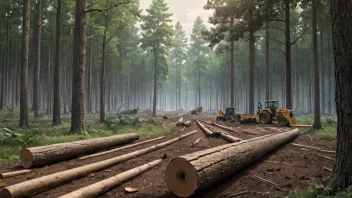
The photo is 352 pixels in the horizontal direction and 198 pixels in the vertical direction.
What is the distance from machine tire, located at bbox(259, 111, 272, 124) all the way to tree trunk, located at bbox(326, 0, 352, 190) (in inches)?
582

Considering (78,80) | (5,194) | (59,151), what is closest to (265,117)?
(78,80)

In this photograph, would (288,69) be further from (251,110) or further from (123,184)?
(123,184)

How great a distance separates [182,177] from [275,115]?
15.8 meters

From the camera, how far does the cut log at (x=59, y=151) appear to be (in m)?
6.09

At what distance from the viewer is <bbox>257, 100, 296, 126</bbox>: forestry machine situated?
1684 centimetres

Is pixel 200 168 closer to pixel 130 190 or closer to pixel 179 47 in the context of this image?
pixel 130 190

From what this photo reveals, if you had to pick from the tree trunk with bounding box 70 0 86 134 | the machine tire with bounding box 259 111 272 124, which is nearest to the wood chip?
the tree trunk with bounding box 70 0 86 134

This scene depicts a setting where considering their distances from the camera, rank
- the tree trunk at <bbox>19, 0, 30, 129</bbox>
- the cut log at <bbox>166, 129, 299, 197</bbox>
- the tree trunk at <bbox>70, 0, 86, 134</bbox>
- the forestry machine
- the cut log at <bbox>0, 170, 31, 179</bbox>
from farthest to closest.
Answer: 1. the forestry machine
2. the tree trunk at <bbox>19, 0, 30, 129</bbox>
3. the tree trunk at <bbox>70, 0, 86, 134</bbox>
4. the cut log at <bbox>0, 170, 31, 179</bbox>
5. the cut log at <bbox>166, 129, 299, 197</bbox>

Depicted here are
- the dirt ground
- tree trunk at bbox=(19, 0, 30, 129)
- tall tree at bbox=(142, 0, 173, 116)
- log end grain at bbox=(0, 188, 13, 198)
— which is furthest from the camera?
tall tree at bbox=(142, 0, 173, 116)

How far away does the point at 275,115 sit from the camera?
18031 mm

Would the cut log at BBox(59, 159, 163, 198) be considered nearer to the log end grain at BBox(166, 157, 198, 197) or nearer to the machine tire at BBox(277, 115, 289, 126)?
the log end grain at BBox(166, 157, 198, 197)

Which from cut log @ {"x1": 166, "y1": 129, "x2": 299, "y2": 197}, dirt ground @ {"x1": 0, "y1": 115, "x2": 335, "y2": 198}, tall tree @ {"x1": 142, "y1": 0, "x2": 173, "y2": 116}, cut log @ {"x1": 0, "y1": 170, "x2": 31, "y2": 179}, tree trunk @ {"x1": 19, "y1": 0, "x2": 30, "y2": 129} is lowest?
dirt ground @ {"x1": 0, "y1": 115, "x2": 335, "y2": 198}

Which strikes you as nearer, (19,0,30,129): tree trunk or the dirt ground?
the dirt ground

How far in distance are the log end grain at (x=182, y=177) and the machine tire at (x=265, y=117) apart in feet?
51.6
